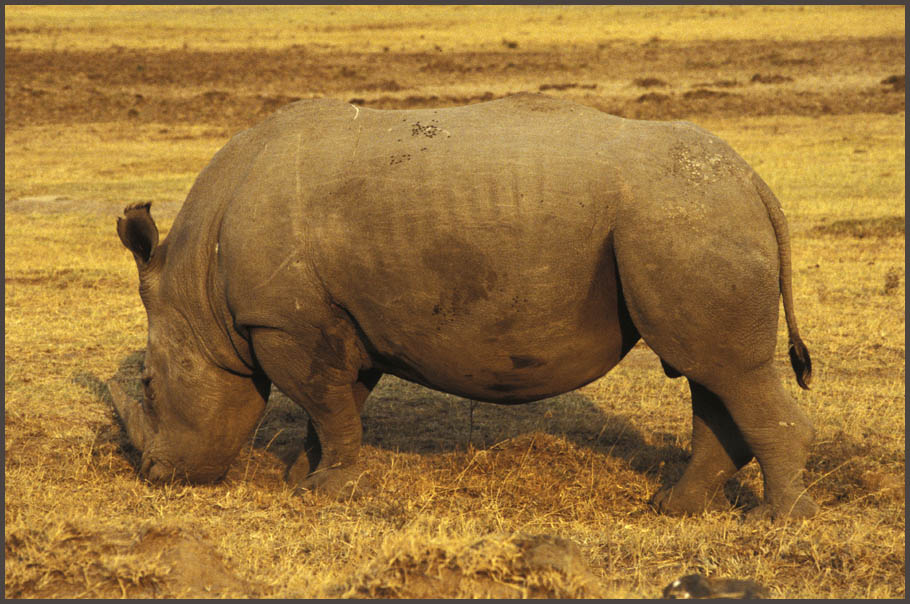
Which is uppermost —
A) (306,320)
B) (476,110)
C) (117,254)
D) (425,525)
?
(476,110)

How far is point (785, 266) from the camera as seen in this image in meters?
5.64

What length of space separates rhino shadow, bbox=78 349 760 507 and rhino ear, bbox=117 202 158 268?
1.38 meters

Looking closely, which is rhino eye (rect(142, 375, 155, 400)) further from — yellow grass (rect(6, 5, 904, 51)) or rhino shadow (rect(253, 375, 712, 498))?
yellow grass (rect(6, 5, 904, 51))

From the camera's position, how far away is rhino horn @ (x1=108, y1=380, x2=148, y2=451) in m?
6.48

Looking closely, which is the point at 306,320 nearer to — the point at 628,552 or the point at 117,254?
the point at 628,552

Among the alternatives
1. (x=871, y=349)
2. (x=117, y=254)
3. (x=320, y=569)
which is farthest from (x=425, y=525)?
(x=117, y=254)

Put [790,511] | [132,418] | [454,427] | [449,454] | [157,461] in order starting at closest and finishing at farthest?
[790,511], [157,461], [132,418], [449,454], [454,427]

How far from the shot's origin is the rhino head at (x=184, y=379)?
20.2 ft

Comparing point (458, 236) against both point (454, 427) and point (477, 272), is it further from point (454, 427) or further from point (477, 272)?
point (454, 427)

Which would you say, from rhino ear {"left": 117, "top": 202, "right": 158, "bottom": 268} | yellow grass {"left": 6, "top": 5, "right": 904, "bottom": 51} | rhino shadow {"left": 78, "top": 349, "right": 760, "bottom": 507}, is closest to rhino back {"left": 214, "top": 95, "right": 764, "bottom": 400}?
rhino ear {"left": 117, "top": 202, "right": 158, "bottom": 268}

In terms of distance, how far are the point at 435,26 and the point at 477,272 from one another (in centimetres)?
4049

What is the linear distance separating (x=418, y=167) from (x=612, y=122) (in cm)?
108

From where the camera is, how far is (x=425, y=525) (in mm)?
5348

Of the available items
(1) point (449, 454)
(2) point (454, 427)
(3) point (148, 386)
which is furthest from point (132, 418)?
(2) point (454, 427)
